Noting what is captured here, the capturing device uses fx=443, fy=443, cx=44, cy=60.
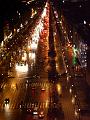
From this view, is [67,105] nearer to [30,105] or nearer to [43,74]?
[30,105]

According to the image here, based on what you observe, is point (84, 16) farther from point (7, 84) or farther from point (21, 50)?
point (7, 84)

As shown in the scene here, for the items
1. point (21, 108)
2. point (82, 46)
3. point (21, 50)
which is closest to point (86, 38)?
point (82, 46)

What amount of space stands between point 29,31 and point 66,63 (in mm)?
69275

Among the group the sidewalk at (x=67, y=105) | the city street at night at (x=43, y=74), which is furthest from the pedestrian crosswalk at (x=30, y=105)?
the sidewalk at (x=67, y=105)

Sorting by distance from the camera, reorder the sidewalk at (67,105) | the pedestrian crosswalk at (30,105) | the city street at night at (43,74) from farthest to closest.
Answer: the pedestrian crosswalk at (30,105), the city street at night at (43,74), the sidewalk at (67,105)

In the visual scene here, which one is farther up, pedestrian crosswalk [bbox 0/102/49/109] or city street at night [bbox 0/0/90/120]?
city street at night [bbox 0/0/90/120]

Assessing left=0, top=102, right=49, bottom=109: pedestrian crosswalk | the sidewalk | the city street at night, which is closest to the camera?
the sidewalk

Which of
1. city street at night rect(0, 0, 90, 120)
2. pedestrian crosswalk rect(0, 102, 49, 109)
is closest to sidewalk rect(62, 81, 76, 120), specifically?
city street at night rect(0, 0, 90, 120)

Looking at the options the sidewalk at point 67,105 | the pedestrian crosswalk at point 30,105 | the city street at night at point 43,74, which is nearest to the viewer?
the sidewalk at point 67,105

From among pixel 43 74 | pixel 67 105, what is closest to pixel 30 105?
pixel 67 105

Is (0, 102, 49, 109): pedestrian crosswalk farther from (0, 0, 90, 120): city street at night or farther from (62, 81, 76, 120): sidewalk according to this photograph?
(62, 81, 76, 120): sidewalk

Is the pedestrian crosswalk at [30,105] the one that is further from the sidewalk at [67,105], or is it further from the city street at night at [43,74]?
the sidewalk at [67,105]

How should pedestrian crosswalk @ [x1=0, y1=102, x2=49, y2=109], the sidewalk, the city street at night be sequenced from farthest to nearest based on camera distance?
pedestrian crosswalk @ [x1=0, y1=102, x2=49, y2=109] → the city street at night → the sidewalk

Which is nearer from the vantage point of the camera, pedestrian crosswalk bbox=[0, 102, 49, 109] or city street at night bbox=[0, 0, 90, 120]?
city street at night bbox=[0, 0, 90, 120]
